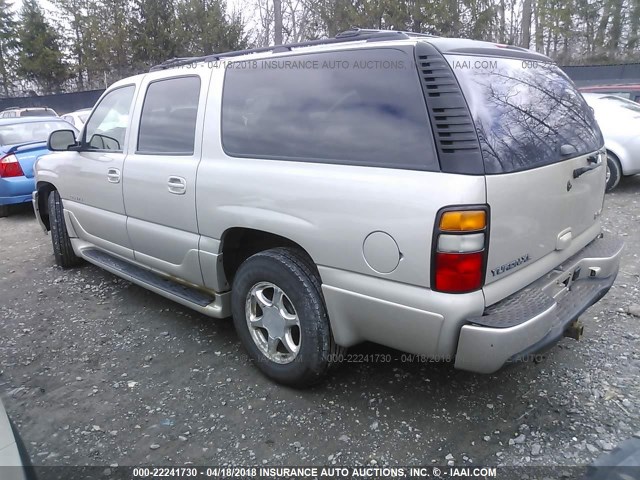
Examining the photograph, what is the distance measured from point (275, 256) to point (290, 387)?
80 cm

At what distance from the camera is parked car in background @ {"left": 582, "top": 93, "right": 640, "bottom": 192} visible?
268 inches

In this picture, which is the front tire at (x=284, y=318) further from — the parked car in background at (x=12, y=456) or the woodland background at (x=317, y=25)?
the woodland background at (x=317, y=25)

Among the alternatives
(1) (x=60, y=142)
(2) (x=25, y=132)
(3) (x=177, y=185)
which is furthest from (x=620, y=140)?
(2) (x=25, y=132)

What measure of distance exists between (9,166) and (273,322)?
21.0ft

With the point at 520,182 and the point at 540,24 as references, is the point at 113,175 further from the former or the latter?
the point at 540,24

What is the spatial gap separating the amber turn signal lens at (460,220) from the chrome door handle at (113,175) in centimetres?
275

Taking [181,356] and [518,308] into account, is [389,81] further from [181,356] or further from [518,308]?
[181,356]

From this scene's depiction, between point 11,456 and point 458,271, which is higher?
point 458,271

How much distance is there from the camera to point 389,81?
225cm

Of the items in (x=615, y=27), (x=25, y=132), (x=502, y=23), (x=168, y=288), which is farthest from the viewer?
(x=615, y=27)

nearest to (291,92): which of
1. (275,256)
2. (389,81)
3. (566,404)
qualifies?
(389,81)

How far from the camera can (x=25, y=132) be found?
8398mm

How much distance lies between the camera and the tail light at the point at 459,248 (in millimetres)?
2016

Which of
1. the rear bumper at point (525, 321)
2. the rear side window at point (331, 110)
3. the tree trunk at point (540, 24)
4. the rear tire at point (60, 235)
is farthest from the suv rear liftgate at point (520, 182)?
the tree trunk at point (540, 24)
